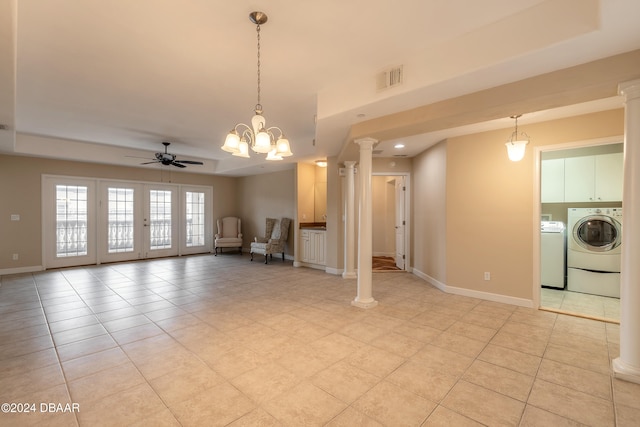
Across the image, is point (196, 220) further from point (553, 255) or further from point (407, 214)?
point (553, 255)

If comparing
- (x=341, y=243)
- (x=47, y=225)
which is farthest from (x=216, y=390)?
→ (x=47, y=225)

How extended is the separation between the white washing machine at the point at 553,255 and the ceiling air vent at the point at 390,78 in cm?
400

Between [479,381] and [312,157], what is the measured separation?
5102 mm

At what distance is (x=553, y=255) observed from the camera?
4781mm

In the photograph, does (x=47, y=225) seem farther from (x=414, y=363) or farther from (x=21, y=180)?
(x=414, y=363)

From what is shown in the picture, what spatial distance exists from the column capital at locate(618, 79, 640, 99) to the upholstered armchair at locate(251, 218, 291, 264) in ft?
21.3

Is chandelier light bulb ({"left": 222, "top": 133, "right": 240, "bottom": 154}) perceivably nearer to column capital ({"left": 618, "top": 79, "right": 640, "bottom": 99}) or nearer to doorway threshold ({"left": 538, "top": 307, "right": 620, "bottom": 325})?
column capital ({"left": 618, "top": 79, "right": 640, "bottom": 99})

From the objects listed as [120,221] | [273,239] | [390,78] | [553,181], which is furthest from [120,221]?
[553,181]

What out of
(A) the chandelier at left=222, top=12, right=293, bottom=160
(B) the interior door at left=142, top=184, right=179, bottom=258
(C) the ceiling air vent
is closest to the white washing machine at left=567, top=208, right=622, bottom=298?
(C) the ceiling air vent

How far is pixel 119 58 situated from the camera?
2758 millimetres

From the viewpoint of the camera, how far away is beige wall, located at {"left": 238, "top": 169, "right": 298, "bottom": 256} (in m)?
7.86

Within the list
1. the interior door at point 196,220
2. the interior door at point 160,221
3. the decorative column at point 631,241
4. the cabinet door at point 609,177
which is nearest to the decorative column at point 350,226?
the decorative column at point 631,241

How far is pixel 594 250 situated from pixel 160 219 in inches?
378

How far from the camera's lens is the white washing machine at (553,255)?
4.73 metres
